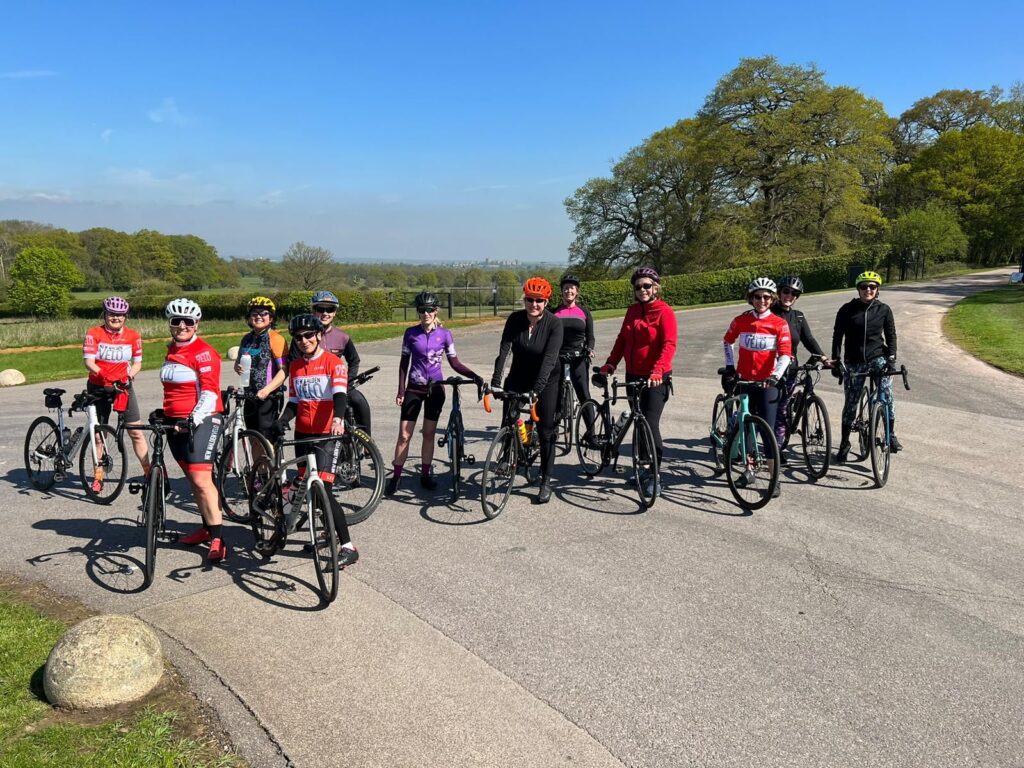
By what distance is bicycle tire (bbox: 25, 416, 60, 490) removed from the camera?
23.6ft

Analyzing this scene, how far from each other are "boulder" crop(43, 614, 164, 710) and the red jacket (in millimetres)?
4595

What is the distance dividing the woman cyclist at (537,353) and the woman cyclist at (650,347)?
0.70m

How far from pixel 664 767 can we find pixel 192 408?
4223 mm

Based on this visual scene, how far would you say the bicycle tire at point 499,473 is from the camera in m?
6.08

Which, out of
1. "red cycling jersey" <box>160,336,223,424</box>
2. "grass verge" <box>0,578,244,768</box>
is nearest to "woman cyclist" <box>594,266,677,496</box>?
"red cycling jersey" <box>160,336,223,424</box>

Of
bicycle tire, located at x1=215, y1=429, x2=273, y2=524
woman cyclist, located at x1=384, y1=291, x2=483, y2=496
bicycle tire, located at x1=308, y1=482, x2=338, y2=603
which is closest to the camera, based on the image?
bicycle tire, located at x1=308, y1=482, x2=338, y2=603

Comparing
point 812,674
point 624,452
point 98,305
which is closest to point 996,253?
point 624,452

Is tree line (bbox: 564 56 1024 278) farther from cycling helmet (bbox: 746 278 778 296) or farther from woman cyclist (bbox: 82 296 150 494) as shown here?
woman cyclist (bbox: 82 296 150 494)

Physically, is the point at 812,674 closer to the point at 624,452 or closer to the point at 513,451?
the point at 513,451

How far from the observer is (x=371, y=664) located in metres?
3.80

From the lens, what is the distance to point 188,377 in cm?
518

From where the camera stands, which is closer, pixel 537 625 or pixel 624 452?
pixel 537 625

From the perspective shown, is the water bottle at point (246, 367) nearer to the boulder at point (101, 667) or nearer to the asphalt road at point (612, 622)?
the asphalt road at point (612, 622)

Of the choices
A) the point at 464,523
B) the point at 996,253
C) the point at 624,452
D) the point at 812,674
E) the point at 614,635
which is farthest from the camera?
the point at 996,253
